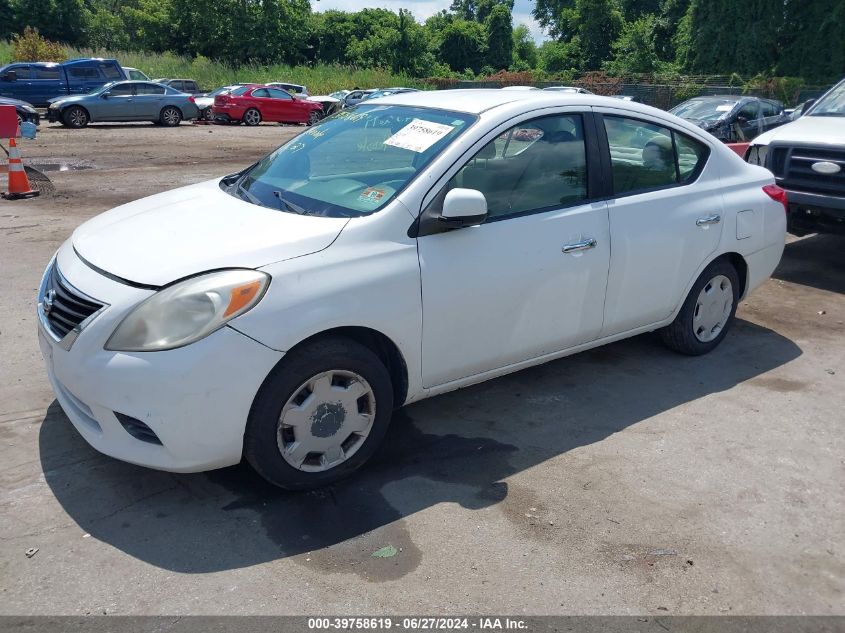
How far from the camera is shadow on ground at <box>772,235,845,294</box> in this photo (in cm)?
758

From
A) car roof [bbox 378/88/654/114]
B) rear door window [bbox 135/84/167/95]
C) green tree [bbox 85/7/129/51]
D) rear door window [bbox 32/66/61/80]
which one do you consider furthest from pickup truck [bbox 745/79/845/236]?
green tree [bbox 85/7/129/51]

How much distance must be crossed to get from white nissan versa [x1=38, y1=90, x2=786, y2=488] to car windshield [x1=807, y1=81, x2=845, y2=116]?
4041 mm

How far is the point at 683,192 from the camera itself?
194 inches

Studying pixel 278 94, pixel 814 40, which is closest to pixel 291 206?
pixel 278 94

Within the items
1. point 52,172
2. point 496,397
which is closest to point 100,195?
point 52,172

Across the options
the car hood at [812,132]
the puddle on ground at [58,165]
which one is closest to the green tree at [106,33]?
the puddle on ground at [58,165]

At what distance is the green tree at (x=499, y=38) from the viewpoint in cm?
6769

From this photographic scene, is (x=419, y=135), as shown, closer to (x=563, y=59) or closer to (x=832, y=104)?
(x=832, y=104)

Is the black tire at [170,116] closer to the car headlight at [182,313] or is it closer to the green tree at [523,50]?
the car headlight at [182,313]

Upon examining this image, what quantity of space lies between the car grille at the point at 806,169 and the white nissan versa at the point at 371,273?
2639mm

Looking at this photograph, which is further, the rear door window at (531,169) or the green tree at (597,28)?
the green tree at (597,28)

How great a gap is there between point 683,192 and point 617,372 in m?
1.26

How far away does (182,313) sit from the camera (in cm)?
316

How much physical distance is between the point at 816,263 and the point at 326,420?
6778 millimetres
